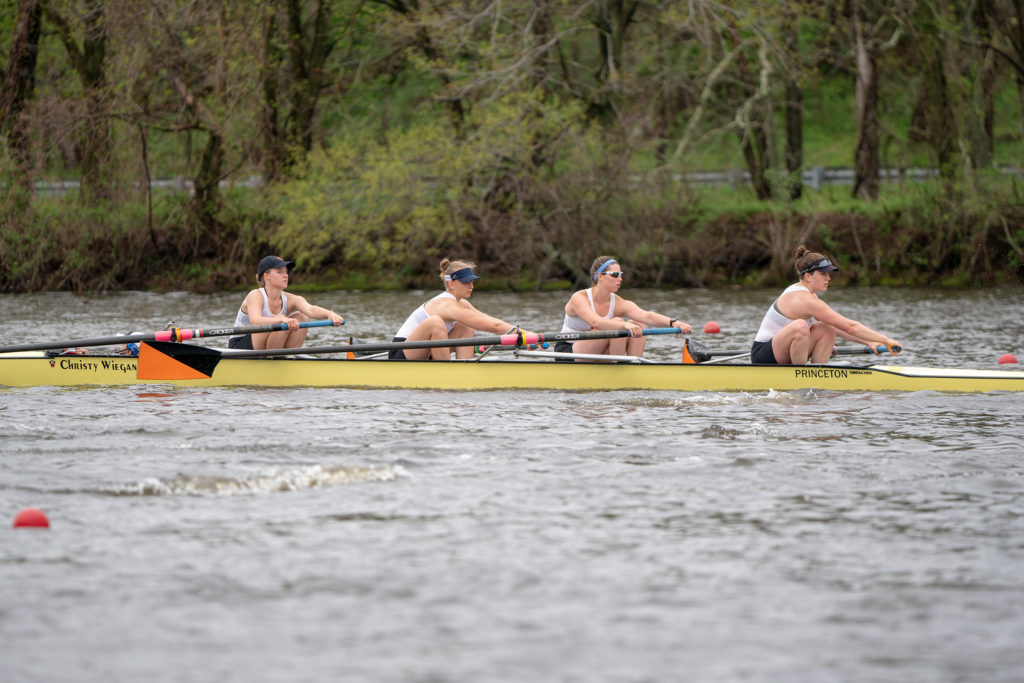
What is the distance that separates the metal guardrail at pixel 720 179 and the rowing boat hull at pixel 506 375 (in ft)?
50.8

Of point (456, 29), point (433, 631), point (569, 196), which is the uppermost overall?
point (456, 29)

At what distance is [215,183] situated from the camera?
29000mm

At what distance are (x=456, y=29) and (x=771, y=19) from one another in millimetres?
6272

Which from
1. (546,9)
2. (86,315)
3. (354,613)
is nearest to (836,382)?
(354,613)

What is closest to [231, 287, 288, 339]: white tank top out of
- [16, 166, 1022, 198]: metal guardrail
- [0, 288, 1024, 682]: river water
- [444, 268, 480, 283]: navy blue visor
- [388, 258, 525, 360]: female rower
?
[0, 288, 1024, 682]: river water

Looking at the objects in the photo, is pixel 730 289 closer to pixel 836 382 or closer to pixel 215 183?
pixel 215 183

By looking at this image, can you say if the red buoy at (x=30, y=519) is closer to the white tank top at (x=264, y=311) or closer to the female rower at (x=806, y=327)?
the white tank top at (x=264, y=311)

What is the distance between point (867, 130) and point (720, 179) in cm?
359

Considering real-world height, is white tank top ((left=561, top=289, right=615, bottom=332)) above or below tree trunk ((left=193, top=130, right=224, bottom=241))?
below

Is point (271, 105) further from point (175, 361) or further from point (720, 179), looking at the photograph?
point (175, 361)

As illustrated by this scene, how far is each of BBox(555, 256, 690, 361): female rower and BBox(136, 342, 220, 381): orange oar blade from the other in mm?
3446

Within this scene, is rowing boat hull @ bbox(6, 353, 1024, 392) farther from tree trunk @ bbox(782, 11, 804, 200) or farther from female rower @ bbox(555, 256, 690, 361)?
tree trunk @ bbox(782, 11, 804, 200)

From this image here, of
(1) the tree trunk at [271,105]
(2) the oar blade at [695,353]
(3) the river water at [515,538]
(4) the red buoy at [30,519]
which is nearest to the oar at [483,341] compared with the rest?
(2) the oar blade at [695,353]

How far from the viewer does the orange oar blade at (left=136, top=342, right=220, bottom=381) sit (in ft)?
42.6
